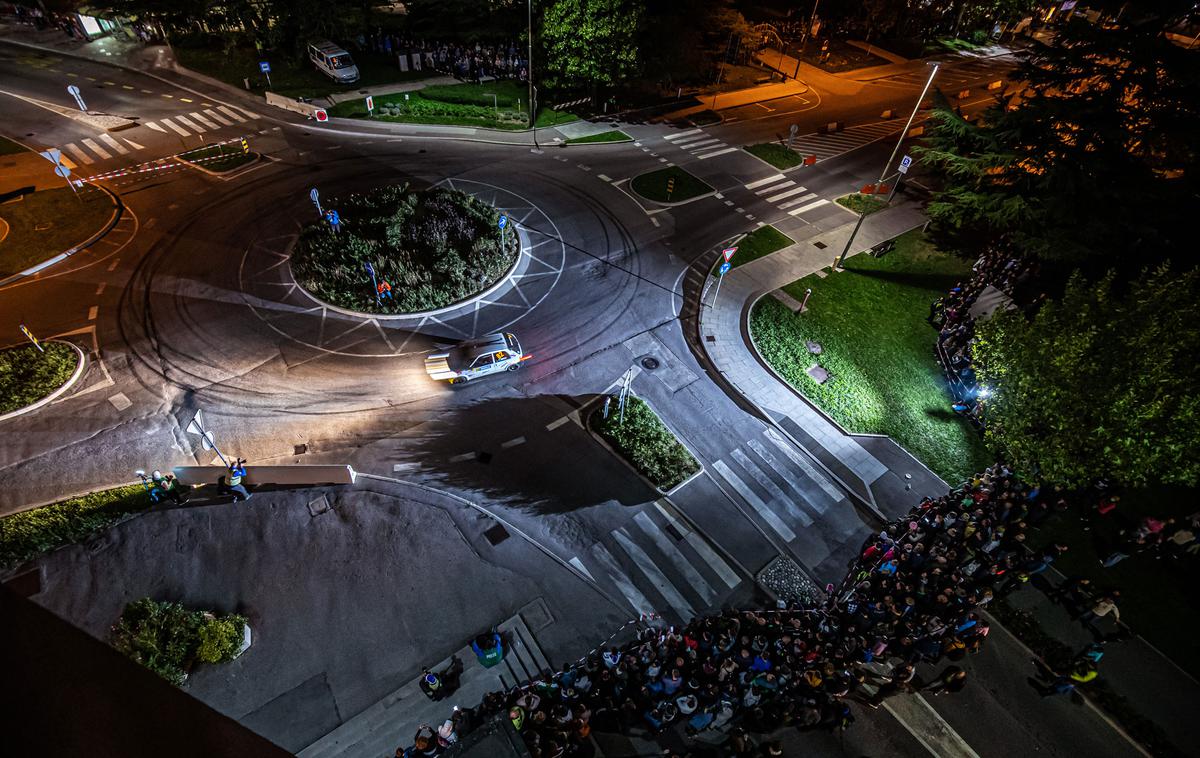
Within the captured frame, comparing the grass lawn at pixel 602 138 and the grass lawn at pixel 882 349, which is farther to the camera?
the grass lawn at pixel 602 138

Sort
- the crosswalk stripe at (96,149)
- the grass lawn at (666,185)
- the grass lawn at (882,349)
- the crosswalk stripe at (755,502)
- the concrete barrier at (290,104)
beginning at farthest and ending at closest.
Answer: the concrete barrier at (290,104), the grass lawn at (666,185), the crosswalk stripe at (96,149), the grass lawn at (882,349), the crosswalk stripe at (755,502)

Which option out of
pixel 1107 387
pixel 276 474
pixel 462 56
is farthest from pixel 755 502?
pixel 462 56

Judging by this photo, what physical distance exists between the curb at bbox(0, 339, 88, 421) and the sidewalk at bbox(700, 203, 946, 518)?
85.1 feet

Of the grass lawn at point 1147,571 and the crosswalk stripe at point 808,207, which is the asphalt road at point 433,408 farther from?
the grass lawn at point 1147,571

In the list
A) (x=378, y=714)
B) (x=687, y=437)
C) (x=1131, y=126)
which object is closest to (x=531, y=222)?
(x=687, y=437)

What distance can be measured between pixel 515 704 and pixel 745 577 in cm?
823

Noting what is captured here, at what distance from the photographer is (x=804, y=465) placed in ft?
67.7

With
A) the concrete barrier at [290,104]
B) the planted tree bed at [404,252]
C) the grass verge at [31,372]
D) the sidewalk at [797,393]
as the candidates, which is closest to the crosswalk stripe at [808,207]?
the sidewalk at [797,393]

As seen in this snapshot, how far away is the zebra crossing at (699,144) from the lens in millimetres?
38844

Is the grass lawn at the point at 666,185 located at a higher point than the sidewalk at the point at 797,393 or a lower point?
higher

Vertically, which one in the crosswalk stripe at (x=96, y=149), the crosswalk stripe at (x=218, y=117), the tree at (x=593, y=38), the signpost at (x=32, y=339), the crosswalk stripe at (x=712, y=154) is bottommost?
the signpost at (x=32, y=339)

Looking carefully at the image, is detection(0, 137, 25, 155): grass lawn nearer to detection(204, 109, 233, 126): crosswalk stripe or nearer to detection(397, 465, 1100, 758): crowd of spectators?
detection(204, 109, 233, 126): crosswalk stripe

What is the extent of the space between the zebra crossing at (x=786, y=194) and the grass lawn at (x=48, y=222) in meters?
37.7

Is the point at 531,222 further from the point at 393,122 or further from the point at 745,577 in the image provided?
the point at 745,577
